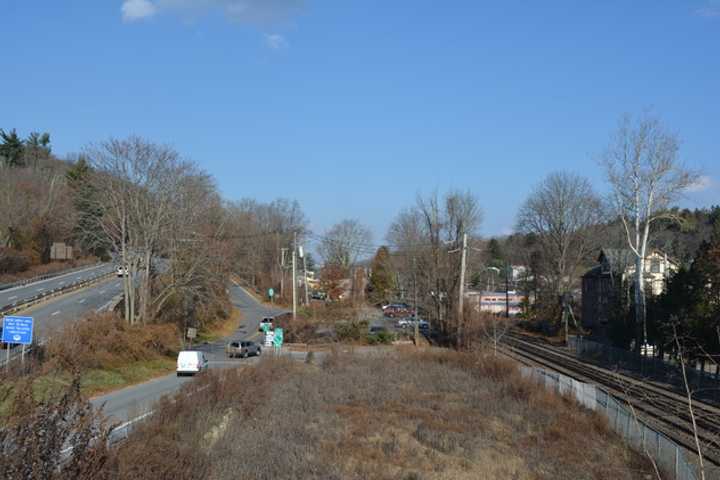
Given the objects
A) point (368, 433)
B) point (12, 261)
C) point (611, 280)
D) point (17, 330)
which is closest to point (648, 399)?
point (368, 433)

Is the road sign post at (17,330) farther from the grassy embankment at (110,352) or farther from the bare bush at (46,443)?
the bare bush at (46,443)

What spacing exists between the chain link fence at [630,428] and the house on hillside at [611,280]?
99.0ft

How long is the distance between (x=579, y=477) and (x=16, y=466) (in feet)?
50.3

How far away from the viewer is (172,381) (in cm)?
3844

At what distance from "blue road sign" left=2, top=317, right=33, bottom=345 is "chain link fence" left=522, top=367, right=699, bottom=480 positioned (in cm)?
2188

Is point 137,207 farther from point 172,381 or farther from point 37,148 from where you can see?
point 37,148

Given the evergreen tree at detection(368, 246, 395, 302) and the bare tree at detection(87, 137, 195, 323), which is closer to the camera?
the bare tree at detection(87, 137, 195, 323)

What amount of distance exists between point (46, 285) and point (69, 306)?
15.9 m


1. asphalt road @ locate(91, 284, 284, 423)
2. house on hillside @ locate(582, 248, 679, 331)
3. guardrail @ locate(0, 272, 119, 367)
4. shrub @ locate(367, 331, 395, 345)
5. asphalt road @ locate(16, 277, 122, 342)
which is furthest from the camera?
house on hillside @ locate(582, 248, 679, 331)

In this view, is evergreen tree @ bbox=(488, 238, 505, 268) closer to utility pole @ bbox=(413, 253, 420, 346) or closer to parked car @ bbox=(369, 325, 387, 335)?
parked car @ bbox=(369, 325, 387, 335)

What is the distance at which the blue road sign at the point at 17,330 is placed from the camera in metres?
30.5

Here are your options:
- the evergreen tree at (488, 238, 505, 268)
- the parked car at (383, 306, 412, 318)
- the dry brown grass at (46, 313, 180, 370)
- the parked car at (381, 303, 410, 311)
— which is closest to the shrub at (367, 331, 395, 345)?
the dry brown grass at (46, 313, 180, 370)

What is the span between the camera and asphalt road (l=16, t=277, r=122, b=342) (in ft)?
156

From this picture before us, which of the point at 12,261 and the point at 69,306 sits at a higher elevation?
the point at 12,261
